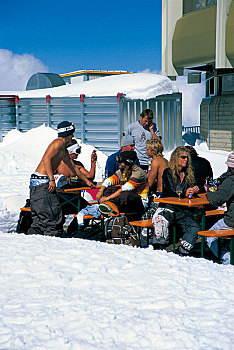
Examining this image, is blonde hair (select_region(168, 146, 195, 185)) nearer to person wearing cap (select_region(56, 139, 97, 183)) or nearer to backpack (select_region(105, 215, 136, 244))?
backpack (select_region(105, 215, 136, 244))

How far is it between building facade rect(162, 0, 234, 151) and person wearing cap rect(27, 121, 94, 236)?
9.00 m

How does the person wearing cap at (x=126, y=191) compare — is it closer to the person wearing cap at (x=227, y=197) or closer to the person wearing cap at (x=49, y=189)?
the person wearing cap at (x=49, y=189)

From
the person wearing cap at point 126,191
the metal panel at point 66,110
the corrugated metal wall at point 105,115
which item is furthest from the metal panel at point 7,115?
the person wearing cap at point 126,191

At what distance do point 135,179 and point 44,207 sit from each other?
129cm

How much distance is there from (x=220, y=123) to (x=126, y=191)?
1259cm

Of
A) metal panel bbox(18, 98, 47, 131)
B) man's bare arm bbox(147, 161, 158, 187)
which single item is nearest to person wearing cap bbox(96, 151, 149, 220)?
man's bare arm bbox(147, 161, 158, 187)

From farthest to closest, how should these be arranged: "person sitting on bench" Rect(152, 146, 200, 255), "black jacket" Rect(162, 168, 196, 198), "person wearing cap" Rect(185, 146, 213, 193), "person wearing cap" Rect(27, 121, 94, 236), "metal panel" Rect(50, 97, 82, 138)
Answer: "metal panel" Rect(50, 97, 82, 138), "person wearing cap" Rect(185, 146, 213, 193), "person wearing cap" Rect(27, 121, 94, 236), "black jacket" Rect(162, 168, 196, 198), "person sitting on bench" Rect(152, 146, 200, 255)

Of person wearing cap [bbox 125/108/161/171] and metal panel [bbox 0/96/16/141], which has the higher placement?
metal panel [bbox 0/96/16/141]

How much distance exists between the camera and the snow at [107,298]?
11.2ft

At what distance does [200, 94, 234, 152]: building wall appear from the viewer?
17547 millimetres

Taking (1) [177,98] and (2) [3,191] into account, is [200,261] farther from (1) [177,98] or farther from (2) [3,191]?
(1) [177,98]

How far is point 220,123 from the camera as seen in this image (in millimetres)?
18188

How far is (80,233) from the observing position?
7.12 metres

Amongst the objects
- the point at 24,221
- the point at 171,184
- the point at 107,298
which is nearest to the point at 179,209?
the point at 171,184
